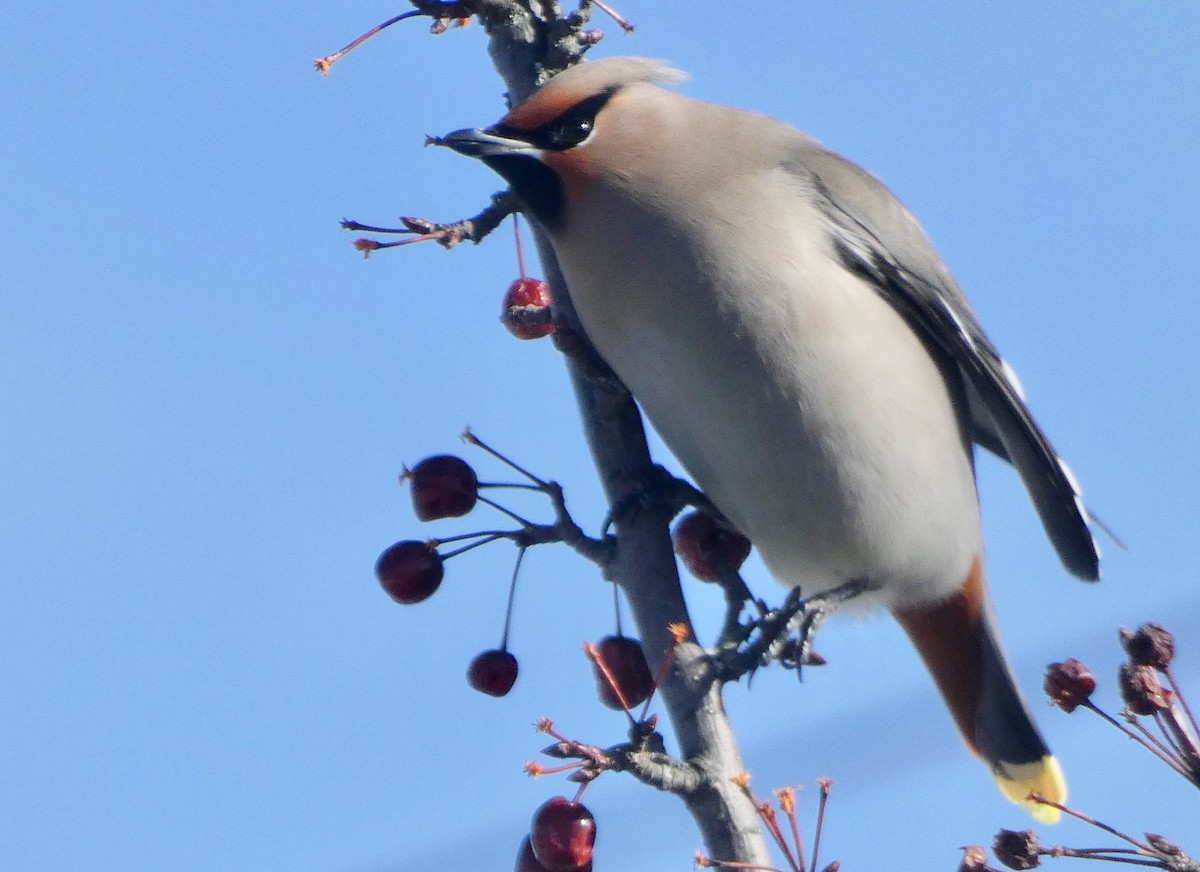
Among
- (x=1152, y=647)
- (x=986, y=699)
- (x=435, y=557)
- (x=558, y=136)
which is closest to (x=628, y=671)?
(x=435, y=557)

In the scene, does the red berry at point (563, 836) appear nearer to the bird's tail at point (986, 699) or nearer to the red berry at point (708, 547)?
the red berry at point (708, 547)

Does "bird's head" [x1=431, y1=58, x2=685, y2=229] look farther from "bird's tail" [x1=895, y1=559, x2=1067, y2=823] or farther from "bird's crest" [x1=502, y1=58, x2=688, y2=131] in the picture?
"bird's tail" [x1=895, y1=559, x2=1067, y2=823]

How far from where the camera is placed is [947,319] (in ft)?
10.9

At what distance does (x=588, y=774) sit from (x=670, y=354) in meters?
1.03

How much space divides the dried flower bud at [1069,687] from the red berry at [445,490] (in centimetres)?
108

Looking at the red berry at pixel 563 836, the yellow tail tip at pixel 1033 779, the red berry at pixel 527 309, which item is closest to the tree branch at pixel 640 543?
the red berry at pixel 527 309

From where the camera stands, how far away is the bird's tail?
11.9 ft

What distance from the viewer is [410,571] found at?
269 cm

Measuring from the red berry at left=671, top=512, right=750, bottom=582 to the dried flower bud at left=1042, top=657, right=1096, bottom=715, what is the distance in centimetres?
88

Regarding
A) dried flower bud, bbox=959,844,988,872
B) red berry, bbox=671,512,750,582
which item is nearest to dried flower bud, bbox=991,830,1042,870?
dried flower bud, bbox=959,844,988,872

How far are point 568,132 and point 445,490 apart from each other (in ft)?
2.76

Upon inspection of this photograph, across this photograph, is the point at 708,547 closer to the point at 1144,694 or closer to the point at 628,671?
the point at 628,671

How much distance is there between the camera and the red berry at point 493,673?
2.71 meters

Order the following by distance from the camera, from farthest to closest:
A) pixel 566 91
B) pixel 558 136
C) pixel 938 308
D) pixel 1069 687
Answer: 1. pixel 938 308
2. pixel 558 136
3. pixel 566 91
4. pixel 1069 687
